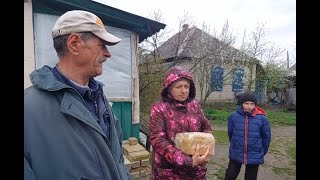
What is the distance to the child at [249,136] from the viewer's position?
321 cm

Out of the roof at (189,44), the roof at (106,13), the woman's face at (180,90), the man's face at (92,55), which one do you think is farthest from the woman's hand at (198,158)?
the roof at (189,44)

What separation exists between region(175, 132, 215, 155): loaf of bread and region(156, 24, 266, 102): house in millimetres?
7816

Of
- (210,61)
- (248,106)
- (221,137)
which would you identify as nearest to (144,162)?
(248,106)

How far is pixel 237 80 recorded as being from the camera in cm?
1295

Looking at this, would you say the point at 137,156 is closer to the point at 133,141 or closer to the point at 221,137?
the point at 133,141

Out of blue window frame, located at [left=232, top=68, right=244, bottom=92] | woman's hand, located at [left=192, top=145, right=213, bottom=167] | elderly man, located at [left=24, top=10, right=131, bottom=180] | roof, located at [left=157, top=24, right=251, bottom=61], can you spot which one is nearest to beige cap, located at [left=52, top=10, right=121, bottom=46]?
elderly man, located at [left=24, top=10, right=131, bottom=180]

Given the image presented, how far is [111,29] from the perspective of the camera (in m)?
4.14

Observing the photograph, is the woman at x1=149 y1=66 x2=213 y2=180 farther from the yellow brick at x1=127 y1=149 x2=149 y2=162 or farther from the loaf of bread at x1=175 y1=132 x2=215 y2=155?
the yellow brick at x1=127 y1=149 x2=149 y2=162

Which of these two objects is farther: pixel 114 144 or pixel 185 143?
pixel 185 143

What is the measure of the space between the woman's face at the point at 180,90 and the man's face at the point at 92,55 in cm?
94

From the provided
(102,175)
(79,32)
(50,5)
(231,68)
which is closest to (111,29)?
(50,5)

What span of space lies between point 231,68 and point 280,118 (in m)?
2.99
